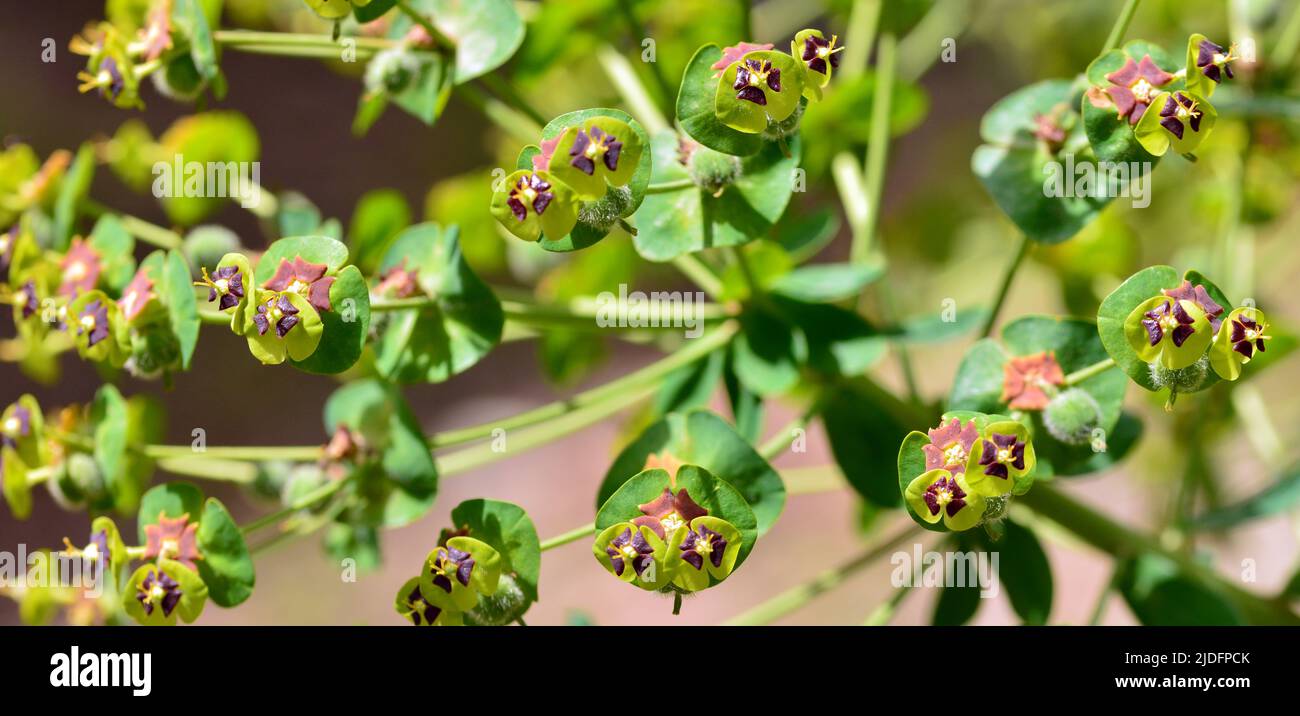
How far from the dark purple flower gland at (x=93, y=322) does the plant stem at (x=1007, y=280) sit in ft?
2.99

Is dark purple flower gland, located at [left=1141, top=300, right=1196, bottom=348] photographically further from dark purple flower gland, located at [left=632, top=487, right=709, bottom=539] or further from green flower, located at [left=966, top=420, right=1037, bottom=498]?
dark purple flower gland, located at [left=632, top=487, right=709, bottom=539]

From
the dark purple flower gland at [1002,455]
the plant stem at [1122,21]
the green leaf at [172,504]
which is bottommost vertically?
the dark purple flower gland at [1002,455]

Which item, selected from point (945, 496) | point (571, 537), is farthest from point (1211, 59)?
point (571, 537)

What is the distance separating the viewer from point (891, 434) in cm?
117

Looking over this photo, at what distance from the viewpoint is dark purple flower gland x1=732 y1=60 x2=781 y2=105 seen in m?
0.83

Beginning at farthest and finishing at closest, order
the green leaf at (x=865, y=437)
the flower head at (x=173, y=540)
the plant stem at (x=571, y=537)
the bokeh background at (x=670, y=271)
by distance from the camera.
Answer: the bokeh background at (x=670, y=271)
the green leaf at (x=865, y=437)
the flower head at (x=173, y=540)
the plant stem at (x=571, y=537)

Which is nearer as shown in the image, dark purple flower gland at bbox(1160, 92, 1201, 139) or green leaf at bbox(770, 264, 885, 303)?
dark purple flower gland at bbox(1160, 92, 1201, 139)

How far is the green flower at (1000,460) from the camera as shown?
0.79 meters

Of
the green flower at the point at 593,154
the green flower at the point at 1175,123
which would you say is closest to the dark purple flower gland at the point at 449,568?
the green flower at the point at 593,154

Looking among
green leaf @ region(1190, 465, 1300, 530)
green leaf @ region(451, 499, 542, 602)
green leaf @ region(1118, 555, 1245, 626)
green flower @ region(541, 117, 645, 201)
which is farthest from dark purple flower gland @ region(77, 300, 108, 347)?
green leaf @ region(1190, 465, 1300, 530)

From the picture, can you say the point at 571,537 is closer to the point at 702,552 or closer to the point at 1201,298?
the point at 702,552

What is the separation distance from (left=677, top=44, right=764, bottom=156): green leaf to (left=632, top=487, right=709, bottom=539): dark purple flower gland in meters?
0.29

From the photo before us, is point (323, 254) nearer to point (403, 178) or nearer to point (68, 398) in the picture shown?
point (68, 398)

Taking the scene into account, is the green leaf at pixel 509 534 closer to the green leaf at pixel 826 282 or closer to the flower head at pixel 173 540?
the flower head at pixel 173 540
